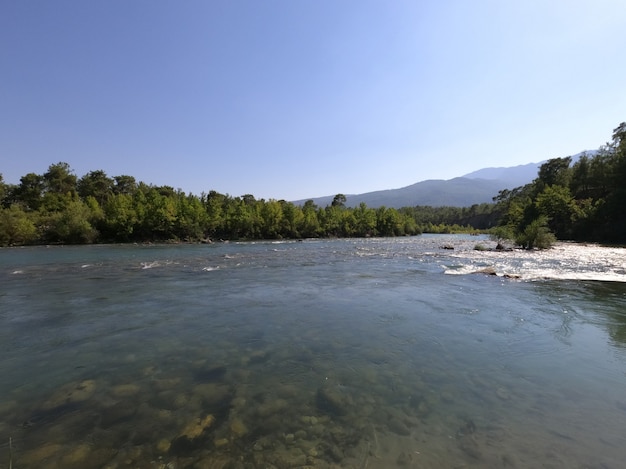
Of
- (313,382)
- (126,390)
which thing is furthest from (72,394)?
(313,382)

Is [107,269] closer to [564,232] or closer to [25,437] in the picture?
[25,437]

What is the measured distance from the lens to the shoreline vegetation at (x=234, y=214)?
55188mm

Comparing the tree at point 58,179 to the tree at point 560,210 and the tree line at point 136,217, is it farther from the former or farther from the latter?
the tree at point 560,210

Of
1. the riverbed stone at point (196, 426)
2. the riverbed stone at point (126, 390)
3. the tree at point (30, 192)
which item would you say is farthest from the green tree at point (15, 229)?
the riverbed stone at point (196, 426)

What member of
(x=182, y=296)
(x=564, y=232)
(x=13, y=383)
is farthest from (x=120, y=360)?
(x=564, y=232)

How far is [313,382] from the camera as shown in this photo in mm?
6879

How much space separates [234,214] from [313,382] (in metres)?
82.7

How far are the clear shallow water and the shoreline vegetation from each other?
36329mm

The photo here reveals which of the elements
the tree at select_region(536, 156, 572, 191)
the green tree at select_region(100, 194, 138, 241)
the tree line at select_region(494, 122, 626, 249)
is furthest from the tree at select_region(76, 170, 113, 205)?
the tree at select_region(536, 156, 572, 191)

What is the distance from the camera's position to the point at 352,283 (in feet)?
62.1

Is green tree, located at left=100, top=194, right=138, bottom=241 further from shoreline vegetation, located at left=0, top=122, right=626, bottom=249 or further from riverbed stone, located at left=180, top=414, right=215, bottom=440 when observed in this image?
riverbed stone, located at left=180, top=414, right=215, bottom=440

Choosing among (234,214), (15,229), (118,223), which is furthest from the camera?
(234,214)

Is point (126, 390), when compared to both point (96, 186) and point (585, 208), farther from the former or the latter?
point (96, 186)

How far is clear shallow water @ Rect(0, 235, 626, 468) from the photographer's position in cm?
472
